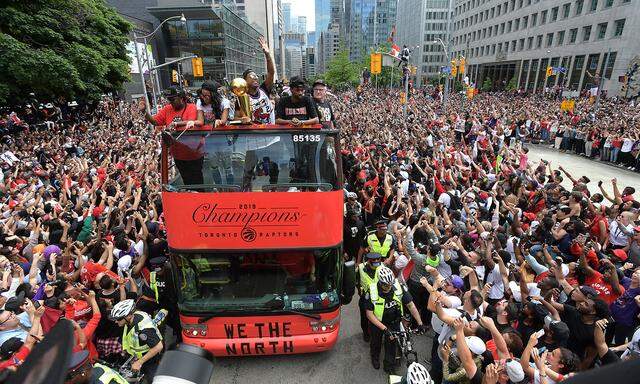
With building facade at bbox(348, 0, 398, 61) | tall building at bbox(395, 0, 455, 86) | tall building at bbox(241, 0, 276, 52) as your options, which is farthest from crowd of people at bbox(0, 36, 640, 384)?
building facade at bbox(348, 0, 398, 61)

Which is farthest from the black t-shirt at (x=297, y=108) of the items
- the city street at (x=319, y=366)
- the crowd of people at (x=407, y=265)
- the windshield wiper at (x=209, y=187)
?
the city street at (x=319, y=366)

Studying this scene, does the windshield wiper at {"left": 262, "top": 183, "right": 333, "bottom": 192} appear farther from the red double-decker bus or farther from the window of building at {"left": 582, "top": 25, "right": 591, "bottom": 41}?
the window of building at {"left": 582, "top": 25, "right": 591, "bottom": 41}

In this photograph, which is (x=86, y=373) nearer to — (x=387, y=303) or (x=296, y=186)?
(x=296, y=186)

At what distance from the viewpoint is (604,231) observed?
24.1 feet

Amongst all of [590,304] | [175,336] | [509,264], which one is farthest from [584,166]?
[175,336]

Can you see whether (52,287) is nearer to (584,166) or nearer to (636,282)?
(636,282)

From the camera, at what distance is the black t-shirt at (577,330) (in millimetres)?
4602

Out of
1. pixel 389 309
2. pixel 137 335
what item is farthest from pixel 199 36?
pixel 389 309

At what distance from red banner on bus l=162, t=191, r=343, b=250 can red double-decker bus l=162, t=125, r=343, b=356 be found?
0.01 m

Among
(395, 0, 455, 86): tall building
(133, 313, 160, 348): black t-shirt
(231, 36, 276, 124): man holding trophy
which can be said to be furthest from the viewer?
(395, 0, 455, 86): tall building

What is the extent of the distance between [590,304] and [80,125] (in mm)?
26973

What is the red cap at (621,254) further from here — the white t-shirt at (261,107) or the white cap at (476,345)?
the white t-shirt at (261,107)

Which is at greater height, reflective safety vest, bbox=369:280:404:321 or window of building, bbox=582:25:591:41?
window of building, bbox=582:25:591:41

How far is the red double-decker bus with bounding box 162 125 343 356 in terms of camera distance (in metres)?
5.32
